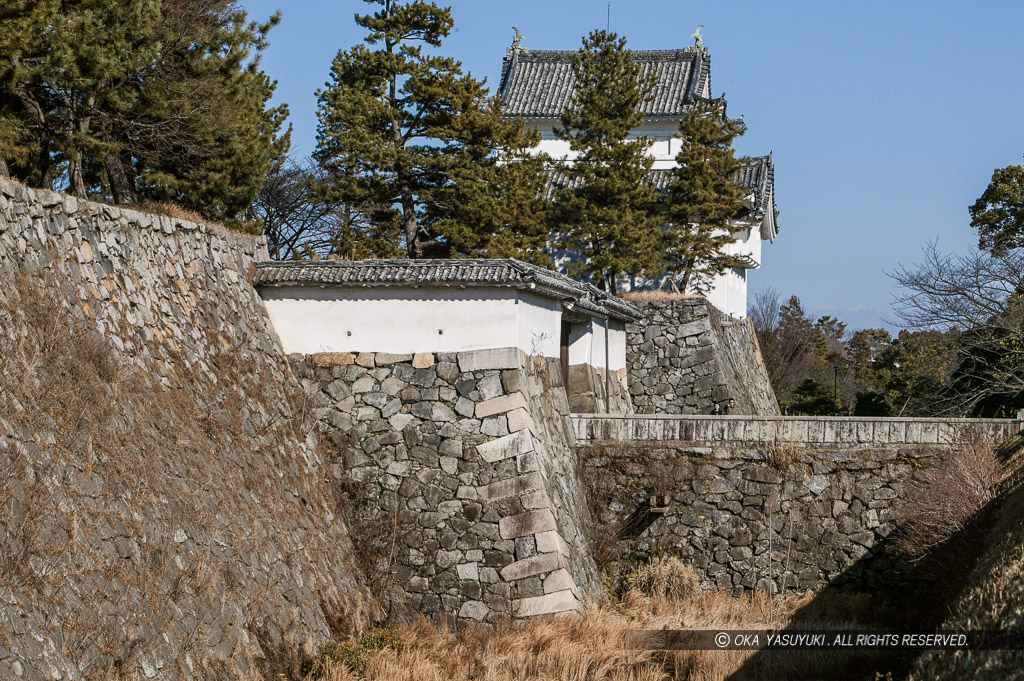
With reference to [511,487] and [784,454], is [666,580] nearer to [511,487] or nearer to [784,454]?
[784,454]

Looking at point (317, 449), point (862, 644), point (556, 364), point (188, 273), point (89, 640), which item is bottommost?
point (862, 644)

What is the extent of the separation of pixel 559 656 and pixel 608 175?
15.1m

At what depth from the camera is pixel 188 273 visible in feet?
41.7

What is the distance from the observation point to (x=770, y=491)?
15.4 meters

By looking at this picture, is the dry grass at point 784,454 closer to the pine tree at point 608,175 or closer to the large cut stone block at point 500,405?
the large cut stone block at point 500,405

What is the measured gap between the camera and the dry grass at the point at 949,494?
505 inches

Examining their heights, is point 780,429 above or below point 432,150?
below

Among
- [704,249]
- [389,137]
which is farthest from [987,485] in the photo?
[389,137]

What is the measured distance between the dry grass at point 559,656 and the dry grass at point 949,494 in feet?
4.93

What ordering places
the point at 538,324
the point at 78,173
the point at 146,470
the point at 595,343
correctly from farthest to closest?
1. the point at 595,343
2. the point at 538,324
3. the point at 78,173
4. the point at 146,470

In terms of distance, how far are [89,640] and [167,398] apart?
3.71 m

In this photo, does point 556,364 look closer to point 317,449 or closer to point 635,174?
point 317,449

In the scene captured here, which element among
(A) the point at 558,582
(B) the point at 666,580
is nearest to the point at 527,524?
(A) the point at 558,582

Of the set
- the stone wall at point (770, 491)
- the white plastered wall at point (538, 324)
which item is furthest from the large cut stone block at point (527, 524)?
the stone wall at point (770, 491)
